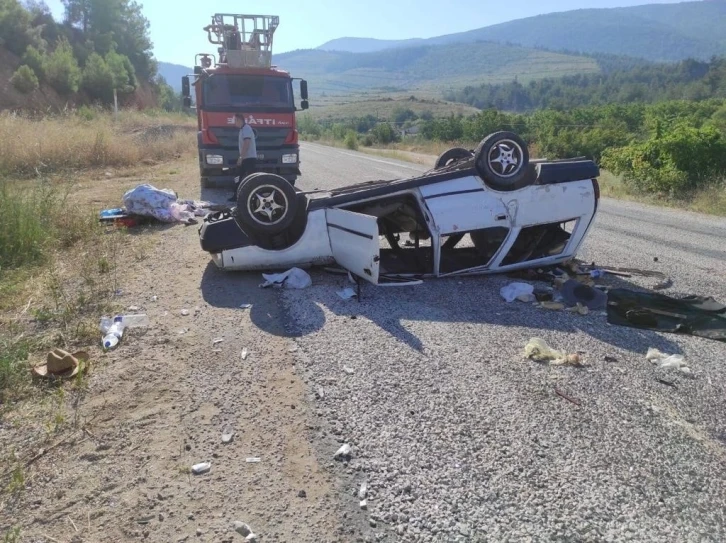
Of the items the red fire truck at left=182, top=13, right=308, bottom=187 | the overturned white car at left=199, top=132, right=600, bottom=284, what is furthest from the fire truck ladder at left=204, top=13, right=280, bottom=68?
the overturned white car at left=199, top=132, right=600, bottom=284

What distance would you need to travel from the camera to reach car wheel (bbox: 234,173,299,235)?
527cm

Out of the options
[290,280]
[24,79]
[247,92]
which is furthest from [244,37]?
[24,79]

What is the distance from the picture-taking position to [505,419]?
3107 mm

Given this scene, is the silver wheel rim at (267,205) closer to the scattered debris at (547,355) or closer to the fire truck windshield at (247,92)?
the scattered debris at (547,355)

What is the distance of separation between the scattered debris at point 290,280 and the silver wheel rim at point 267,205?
0.52 metres

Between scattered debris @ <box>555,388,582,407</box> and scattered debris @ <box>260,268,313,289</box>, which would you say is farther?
scattered debris @ <box>260,268,313,289</box>

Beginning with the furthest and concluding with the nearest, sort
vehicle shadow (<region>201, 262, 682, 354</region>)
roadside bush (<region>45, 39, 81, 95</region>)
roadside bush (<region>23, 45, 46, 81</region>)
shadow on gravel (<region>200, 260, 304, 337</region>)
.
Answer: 1. roadside bush (<region>23, 45, 46, 81</region>)
2. roadside bush (<region>45, 39, 81, 95</region>)
3. shadow on gravel (<region>200, 260, 304, 337</region>)
4. vehicle shadow (<region>201, 262, 682, 354</region>)

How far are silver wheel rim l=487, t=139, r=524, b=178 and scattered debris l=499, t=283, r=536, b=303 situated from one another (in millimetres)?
1062

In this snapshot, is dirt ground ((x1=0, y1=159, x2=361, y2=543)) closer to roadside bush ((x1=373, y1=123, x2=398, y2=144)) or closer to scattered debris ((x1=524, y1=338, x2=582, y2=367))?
scattered debris ((x1=524, y1=338, x2=582, y2=367))

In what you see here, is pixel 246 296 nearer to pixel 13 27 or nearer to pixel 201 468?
pixel 201 468

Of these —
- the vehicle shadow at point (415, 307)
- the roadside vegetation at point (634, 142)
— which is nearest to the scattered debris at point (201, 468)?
the vehicle shadow at point (415, 307)

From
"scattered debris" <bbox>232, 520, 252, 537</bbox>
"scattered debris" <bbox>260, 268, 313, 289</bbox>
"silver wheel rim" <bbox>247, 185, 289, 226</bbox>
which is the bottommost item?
"scattered debris" <bbox>232, 520, 252, 537</bbox>

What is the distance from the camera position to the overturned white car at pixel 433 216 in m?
5.29

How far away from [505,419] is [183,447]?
1.74 metres
